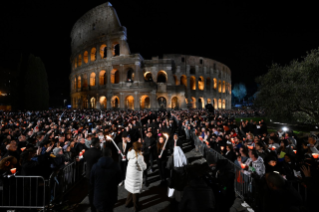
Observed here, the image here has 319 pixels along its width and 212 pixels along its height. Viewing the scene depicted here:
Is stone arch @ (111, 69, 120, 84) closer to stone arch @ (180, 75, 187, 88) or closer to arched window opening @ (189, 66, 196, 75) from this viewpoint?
stone arch @ (180, 75, 187, 88)

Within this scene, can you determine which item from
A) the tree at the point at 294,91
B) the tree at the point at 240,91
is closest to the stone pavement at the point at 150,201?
the tree at the point at 294,91

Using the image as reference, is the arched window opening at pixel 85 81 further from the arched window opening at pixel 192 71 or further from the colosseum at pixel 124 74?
the arched window opening at pixel 192 71

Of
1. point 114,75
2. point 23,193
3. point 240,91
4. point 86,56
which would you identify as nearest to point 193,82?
point 114,75

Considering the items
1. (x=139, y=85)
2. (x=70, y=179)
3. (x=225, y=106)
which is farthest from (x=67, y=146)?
(x=225, y=106)

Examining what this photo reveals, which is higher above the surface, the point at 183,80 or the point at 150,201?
the point at 183,80

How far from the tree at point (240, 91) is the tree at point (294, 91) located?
7407cm

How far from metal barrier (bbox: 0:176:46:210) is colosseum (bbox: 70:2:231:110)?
29.0m

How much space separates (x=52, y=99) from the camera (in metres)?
71.8

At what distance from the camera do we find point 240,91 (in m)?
84.8

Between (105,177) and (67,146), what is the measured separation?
4100 millimetres

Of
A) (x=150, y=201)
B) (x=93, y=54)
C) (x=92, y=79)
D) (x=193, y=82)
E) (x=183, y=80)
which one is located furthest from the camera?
(x=193, y=82)

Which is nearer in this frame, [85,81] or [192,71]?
[85,81]

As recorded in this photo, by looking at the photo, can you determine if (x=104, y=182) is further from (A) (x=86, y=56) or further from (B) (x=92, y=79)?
(A) (x=86, y=56)

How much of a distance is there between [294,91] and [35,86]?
36.9 meters
